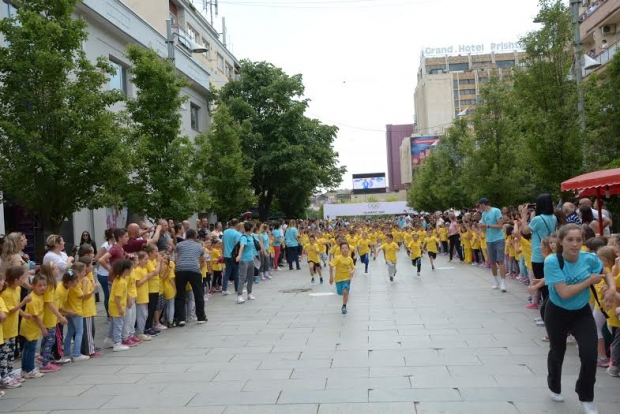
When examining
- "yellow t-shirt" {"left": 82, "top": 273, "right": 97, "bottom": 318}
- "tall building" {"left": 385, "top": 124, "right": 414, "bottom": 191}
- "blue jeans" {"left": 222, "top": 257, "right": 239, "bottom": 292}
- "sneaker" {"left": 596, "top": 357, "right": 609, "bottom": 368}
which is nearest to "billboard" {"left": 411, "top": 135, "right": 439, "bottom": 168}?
"tall building" {"left": 385, "top": 124, "right": 414, "bottom": 191}

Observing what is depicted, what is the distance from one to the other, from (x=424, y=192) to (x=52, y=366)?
167 feet

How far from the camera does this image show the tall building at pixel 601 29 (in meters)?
28.9

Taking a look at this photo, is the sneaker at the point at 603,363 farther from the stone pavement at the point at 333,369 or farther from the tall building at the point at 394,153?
the tall building at the point at 394,153

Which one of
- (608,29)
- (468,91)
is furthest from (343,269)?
(468,91)

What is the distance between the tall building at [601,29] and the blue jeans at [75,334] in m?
27.1

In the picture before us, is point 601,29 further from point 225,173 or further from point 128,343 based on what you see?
point 128,343

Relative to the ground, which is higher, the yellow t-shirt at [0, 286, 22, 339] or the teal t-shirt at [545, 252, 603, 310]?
the teal t-shirt at [545, 252, 603, 310]

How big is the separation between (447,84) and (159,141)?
112671mm

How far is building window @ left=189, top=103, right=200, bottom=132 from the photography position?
29.9m

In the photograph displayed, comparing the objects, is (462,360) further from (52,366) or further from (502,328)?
(52,366)

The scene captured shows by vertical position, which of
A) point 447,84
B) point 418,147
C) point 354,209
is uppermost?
point 447,84

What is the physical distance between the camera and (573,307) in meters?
5.14

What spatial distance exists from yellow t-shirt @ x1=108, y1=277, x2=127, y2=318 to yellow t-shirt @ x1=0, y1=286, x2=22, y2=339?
1897mm

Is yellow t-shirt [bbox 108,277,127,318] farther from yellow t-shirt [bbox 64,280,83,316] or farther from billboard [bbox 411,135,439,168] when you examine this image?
billboard [bbox 411,135,439,168]
